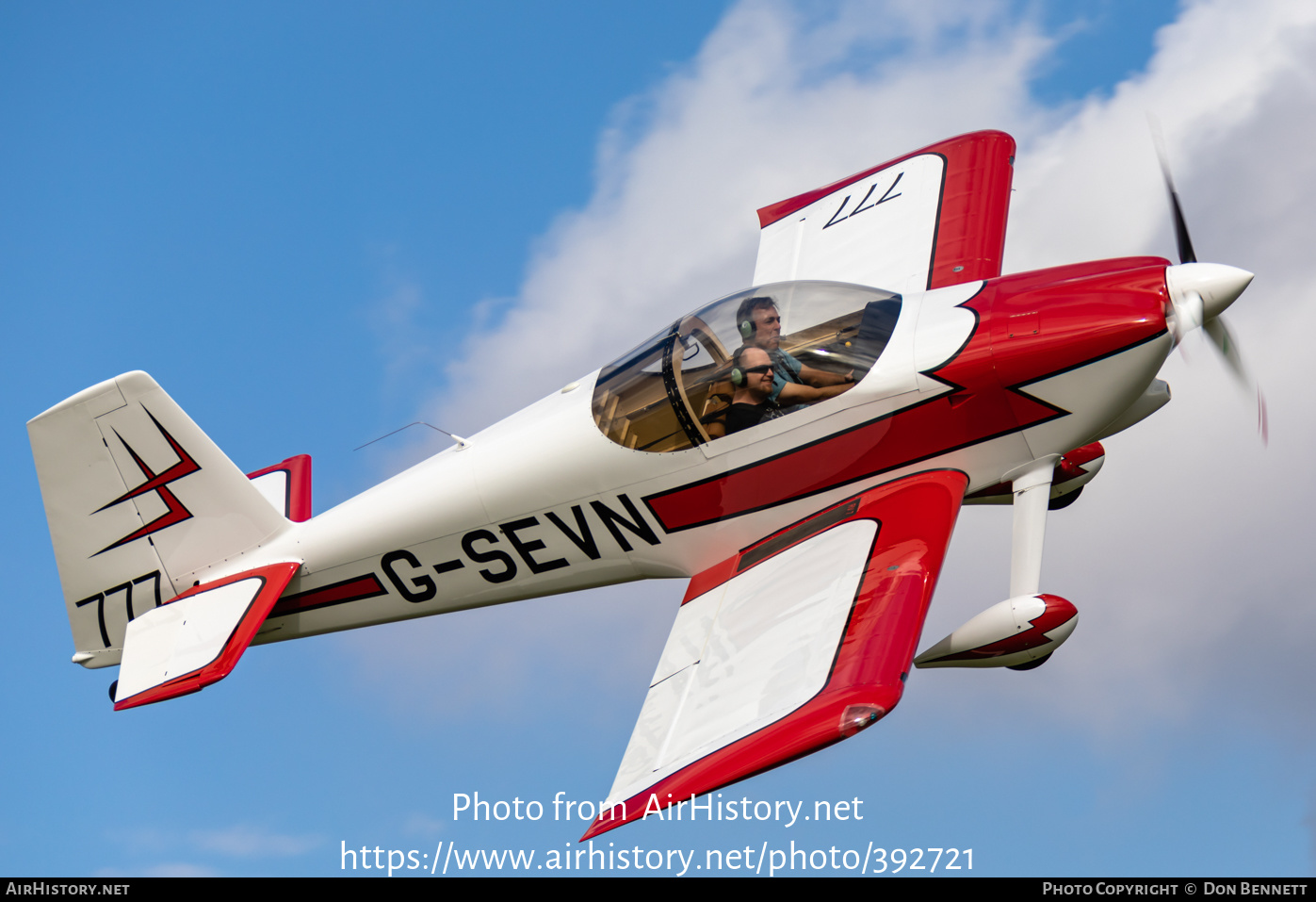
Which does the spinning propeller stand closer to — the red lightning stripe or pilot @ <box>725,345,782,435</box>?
pilot @ <box>725,345,782,435</box>

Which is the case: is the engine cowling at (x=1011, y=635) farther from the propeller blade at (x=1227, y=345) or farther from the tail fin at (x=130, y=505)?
the tail fin at (x=130, y=505)

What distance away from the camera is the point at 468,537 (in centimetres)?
932

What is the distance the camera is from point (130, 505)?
9531 mm

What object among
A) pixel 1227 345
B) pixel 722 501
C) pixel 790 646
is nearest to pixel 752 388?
pixel 722 501

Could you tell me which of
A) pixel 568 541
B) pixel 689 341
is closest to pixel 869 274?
pixel 689 341

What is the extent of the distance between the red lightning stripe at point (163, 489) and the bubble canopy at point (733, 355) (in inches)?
129

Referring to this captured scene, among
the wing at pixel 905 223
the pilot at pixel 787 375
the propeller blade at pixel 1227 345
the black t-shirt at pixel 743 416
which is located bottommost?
the black t-shirt at pixel 743 416

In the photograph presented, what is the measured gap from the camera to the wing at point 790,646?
23.1ft

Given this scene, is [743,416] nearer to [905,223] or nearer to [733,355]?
[733,355]

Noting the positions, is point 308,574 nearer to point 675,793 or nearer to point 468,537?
point 468,537

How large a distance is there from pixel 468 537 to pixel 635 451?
1506mm

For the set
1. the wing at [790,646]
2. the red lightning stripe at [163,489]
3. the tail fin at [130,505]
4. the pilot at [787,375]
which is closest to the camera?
the wing at [790,646]

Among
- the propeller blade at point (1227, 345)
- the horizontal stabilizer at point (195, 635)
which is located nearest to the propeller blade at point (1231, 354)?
the propeller blade at point (1227, 345)

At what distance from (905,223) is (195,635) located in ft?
23.2
